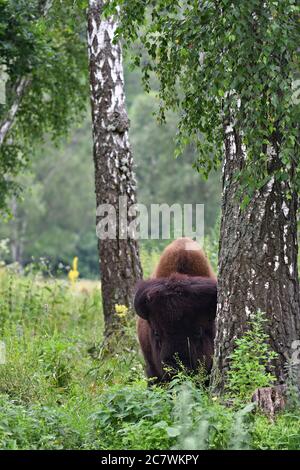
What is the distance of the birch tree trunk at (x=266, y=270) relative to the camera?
26.3 feet

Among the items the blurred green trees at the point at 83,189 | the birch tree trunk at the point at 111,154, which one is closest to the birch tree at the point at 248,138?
the birch tree trunk at the point at 111,154

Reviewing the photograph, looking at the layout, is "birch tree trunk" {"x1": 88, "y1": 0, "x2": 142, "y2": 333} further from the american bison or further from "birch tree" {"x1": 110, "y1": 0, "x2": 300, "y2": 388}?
"birch tree" {"x1": 110, "y1": 0, "x2": 300, "y2": 388}

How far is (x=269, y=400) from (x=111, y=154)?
578cm

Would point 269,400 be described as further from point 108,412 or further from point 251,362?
point 108,412

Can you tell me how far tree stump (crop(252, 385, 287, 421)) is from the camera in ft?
23.0

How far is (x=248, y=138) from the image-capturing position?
24.7 ft

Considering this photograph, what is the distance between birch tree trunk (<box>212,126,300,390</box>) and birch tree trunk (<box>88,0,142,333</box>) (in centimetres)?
403

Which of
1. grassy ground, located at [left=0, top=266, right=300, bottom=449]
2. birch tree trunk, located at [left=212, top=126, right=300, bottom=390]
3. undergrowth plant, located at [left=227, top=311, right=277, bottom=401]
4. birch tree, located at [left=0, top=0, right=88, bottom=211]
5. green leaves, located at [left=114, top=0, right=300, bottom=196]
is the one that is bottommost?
grassy ground, located at [left=0, top=266, right=300, bottom=449]

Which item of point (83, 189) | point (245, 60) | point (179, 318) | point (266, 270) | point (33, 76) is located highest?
point (33, 76)

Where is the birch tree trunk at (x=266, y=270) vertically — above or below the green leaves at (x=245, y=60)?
below

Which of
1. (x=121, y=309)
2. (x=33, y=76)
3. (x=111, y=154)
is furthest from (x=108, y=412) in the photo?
(x=33, y=76)

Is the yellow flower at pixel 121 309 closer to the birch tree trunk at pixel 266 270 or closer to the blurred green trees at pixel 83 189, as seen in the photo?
the birch tree trunk at pixel 266 270

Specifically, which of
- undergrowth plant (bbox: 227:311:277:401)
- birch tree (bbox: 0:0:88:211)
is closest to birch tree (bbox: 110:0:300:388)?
undergrowth plant (bbox: 227:311:277:401)
